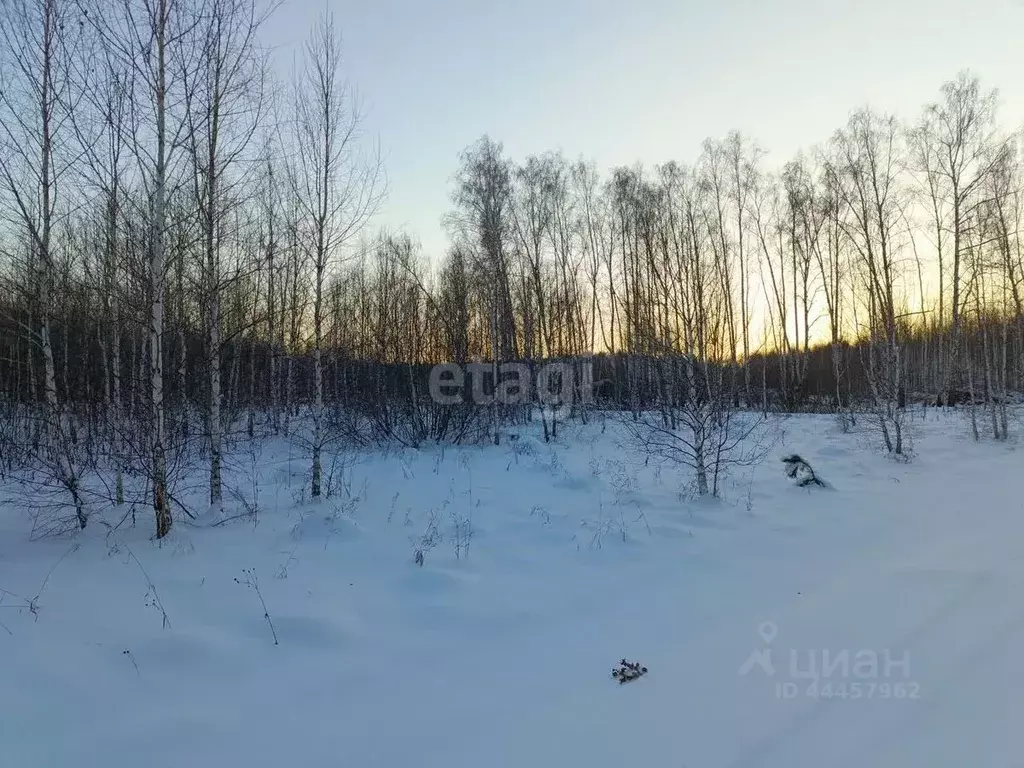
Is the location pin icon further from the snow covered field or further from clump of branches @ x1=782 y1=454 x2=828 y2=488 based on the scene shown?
clump of branches @ x1=782 y1=454 x2=828 y2=488

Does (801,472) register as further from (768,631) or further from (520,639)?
(520,639)

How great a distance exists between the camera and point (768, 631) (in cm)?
363

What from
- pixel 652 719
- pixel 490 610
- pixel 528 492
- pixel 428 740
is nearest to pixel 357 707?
pixel 428 740

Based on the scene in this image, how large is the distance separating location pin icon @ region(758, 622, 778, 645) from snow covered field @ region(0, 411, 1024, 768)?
0.09ft

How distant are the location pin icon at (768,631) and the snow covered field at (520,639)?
0.03 metres

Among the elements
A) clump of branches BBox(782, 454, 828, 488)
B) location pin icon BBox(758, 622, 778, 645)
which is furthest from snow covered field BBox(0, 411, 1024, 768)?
clump of branches BBox(782, 454, 828, 488)

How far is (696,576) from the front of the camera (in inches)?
188

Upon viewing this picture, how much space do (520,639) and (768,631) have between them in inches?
73.9

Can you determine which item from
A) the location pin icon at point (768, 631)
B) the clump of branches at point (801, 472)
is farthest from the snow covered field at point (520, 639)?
the clump of branches at point (801, 472)

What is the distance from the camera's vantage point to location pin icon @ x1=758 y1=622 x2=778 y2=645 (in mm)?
3529

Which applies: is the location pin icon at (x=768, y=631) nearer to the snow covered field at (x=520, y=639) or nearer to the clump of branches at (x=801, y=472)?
the snow covered field at (x=520, y=639)

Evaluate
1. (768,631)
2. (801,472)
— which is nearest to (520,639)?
(768,631)

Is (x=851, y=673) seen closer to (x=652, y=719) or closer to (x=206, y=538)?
(x=652, y=719)

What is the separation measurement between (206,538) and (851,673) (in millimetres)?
6042
